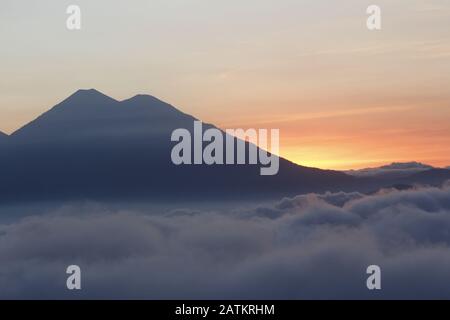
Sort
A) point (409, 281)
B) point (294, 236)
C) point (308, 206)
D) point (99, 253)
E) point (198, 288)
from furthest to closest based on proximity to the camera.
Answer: point (308, 206) < point (99, 253) < point (294, 236) < point (198, 288) < point (409, 281)

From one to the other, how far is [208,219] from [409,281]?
64.7 metres

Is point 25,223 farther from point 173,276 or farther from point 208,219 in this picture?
point 173,276

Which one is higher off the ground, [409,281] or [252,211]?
[252,211]

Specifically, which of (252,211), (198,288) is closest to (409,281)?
(198,288)

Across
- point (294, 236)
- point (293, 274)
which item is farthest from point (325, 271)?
point (294, 236)

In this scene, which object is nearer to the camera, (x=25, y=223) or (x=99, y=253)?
(x=99, y=253)

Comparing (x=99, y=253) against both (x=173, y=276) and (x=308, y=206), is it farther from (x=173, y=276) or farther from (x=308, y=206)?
(x=173, y=276)

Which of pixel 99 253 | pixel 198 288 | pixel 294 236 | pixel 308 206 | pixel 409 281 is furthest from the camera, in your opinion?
pixel 308 206

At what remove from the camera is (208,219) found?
6014 inches

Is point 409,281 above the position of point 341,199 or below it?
below

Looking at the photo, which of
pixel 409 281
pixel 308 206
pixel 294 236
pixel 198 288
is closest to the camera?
pixel 409 281

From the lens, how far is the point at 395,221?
133375 mm

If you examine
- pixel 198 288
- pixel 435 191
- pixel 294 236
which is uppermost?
pixel 435 191

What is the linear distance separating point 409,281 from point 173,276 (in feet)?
98.4
